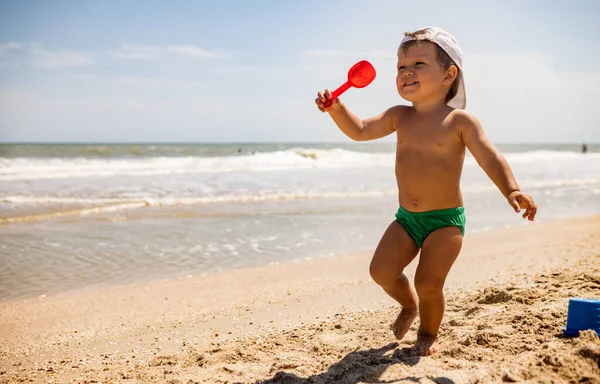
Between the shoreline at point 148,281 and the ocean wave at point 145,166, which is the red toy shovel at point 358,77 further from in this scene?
the ocean wave at point 145,166

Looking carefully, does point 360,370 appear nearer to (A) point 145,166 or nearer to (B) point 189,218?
(B) point 189,218

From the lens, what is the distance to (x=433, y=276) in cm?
255

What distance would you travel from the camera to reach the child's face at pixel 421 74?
2.69m

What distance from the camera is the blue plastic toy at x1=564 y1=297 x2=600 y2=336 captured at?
2434 millimetres

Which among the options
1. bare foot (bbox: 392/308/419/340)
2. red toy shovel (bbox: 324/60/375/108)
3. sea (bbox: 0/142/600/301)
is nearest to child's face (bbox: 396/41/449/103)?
red toy shovel (bbox: 324/60/375/108)

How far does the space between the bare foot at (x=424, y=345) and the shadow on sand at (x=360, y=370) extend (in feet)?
0.14

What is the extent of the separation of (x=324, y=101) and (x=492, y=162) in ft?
3.13

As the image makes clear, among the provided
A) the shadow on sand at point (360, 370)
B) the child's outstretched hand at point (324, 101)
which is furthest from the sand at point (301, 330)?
the child's outstretched hand at point (324, 101)

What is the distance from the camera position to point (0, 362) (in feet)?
→ 9.38

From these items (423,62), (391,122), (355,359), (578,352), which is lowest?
(355,359)

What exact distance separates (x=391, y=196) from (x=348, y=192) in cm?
105

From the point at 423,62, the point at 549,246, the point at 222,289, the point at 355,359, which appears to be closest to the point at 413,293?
the point at 355,359

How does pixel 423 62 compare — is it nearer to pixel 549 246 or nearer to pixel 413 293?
pixel 413 293

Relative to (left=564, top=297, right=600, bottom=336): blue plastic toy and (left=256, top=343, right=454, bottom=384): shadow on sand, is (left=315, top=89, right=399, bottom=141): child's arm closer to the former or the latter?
(left=256, top=343, right=454, bottom=384): shadow on sand
